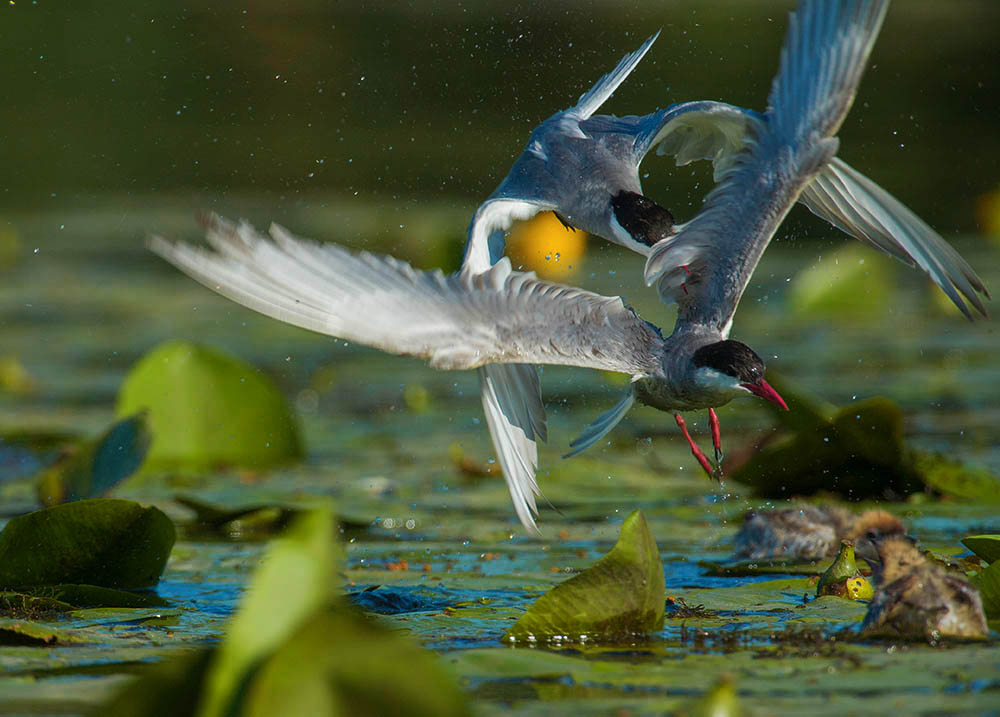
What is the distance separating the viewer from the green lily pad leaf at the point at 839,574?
14.0 feet

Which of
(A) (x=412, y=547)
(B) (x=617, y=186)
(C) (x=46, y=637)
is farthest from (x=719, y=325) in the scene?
(C) (x=46, y=637)

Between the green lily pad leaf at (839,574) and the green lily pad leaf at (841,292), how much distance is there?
5238mm

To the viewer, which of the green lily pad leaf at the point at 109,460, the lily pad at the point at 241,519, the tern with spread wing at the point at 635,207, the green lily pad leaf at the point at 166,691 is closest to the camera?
the green lily pad leaf at the point at 166,691

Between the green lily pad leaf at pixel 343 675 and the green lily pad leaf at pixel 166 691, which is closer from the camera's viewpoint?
the green lily pad leaf at pixel 343 675

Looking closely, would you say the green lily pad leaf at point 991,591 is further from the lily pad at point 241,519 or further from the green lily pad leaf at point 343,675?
the lily pad at point 241,519

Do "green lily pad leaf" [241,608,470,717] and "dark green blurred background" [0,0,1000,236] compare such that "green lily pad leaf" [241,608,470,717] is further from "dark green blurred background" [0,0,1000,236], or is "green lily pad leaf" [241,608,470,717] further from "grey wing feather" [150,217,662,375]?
"dark green blurred background" [0,0,1000,236]

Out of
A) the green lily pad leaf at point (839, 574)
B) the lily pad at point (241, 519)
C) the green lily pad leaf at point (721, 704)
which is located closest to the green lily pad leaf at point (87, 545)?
the lily pad at point (241, 519)

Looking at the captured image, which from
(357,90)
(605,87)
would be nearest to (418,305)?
(605,87)

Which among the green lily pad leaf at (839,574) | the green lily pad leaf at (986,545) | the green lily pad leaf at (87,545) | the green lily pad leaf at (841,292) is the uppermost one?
the green lily pad leaf at (841,292)

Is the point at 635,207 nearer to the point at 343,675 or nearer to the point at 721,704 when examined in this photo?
the point at 721,704

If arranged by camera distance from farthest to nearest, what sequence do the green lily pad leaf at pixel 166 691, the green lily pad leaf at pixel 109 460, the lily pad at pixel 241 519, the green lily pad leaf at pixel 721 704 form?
the lily pad at pixel 241 519
the green lily pad leaf at pixel 109 460
the green lily pad leaf at pixel 721 704
the green lily pad leaf at pixel 166 691

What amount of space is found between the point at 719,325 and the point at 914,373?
3670 mm

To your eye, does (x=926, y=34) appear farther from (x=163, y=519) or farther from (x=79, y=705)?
(x=79, y=705)

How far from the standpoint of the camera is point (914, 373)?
7.88m
